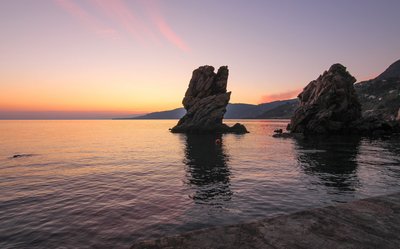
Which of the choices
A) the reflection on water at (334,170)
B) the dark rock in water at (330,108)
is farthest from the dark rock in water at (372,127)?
the reflection on water at (334,170)

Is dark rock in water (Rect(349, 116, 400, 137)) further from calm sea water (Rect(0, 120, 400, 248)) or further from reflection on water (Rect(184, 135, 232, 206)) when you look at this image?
reflection on water (Rect(184, 135, 232, 206))

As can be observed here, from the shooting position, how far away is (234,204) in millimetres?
19438

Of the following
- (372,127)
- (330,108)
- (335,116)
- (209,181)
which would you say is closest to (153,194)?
(209,181)

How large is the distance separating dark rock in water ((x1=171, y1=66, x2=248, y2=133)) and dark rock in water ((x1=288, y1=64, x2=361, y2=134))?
94.9ft

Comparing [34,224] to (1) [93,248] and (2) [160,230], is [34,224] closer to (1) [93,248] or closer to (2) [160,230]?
(1) [93,248]

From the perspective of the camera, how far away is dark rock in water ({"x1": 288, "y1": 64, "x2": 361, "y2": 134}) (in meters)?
90.8

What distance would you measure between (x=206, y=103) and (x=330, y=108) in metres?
46.6

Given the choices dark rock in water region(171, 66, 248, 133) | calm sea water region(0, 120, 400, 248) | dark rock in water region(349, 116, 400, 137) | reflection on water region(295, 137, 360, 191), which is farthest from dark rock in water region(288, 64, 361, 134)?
calm sea water region(0, 120, 400, 248)

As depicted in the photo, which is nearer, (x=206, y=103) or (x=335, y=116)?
(x=335, y=116)

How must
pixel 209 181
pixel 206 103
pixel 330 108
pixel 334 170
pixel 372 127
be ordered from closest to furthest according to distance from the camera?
pixel 209 181 < pixel 334 170 < pixel 330 108 < pixel 372 127 < pixel 206 103

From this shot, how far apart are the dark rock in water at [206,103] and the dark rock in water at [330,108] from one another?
28.9 meters

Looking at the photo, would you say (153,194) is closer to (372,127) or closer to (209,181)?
(209,181)

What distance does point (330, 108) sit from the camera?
9038 cm

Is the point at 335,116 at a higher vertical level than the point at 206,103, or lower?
lower
